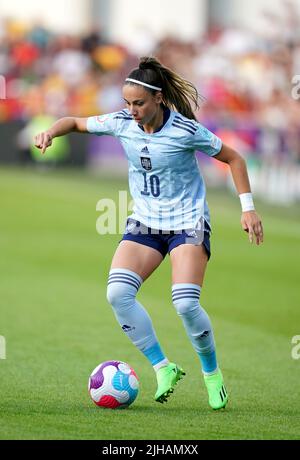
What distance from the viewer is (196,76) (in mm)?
32688

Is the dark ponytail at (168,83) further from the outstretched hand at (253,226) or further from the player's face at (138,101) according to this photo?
the outstretched hand at (253,226)

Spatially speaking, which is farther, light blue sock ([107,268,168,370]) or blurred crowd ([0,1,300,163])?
blurred crowd ([0,1,300,163])

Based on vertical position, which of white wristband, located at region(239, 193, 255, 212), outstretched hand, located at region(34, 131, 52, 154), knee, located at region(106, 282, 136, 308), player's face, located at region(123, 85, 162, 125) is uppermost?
player's face, located at region(123, 85, 162, 125)

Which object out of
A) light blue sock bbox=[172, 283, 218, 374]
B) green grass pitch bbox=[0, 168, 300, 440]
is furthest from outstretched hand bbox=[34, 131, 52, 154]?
green grass pitch bbox=[0, 168, 300, 440]

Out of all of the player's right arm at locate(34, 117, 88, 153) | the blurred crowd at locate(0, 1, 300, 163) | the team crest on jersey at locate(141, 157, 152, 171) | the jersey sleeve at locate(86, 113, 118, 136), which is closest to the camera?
the player's right arm at locate(34, 117, 88, 153)

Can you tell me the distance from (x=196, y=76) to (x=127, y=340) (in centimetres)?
2270

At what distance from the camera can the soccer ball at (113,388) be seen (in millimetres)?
7406

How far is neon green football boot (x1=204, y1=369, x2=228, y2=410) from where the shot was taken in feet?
24.5

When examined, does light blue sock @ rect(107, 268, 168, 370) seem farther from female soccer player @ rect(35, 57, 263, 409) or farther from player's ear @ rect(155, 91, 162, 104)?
player's ear @ rect(155, 91, 162, 104)

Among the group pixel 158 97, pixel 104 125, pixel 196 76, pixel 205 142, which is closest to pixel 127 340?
pixel 104 125

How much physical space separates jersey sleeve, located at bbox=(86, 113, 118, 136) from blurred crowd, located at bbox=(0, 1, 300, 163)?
1709 cm

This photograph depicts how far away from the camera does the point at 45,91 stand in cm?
3434

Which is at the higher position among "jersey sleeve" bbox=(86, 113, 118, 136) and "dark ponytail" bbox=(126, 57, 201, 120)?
"dark ponytail" bbox=(126, 57, 201, 120)
